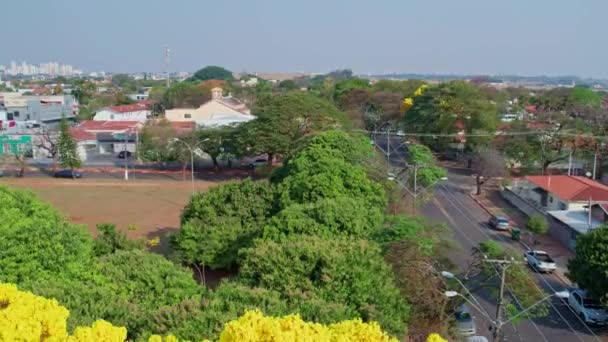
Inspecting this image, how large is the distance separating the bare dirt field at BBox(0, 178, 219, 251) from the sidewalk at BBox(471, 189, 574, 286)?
12717 millimetres

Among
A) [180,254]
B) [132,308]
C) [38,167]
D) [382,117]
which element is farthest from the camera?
[382,117]

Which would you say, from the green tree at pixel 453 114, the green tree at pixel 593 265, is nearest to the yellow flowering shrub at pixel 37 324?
the green tree at pixel 593 265

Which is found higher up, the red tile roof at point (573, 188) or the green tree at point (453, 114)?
the green tree at point (453, 114)

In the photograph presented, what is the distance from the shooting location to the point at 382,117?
155ft

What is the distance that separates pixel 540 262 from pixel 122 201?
18.5 metres

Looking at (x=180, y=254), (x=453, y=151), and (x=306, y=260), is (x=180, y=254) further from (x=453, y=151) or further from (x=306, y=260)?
(x=453, y=151)

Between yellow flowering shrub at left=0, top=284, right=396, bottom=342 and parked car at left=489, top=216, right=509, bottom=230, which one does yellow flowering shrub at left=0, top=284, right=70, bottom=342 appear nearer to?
yellow flowering shrub at left=0, top=284, right=396, bottom=342

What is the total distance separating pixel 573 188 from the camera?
72.9 feet

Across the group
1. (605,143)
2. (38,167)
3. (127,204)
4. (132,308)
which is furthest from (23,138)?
(605,143)

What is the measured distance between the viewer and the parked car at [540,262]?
17000 mm

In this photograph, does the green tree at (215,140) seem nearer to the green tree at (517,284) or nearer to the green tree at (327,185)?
the green tree at (327,185)

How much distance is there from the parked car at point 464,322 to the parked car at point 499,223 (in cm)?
946

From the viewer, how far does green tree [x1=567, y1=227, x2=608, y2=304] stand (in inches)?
515

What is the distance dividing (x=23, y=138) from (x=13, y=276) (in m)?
29.7
